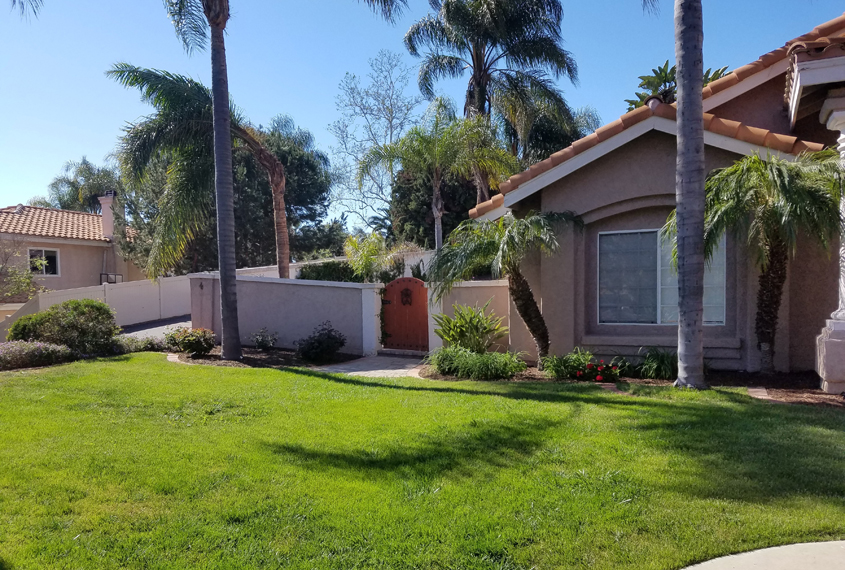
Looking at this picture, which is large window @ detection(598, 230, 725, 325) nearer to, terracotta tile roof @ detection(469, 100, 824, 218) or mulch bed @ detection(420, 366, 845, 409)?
mulch bed @ detection(420, 366, 845, 409)

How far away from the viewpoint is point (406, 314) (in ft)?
45.5

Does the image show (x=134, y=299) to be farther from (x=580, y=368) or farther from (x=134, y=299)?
(x=580, y=368)

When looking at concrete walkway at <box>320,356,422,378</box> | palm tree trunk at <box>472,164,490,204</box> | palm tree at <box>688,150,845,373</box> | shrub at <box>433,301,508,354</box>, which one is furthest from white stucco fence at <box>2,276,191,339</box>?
palm tree at <box>688,150,845,373</box>

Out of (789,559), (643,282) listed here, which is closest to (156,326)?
(643,282)

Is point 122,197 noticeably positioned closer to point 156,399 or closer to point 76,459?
Answer: point 156,399

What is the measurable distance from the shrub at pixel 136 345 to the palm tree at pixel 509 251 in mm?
7826

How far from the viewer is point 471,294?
12641mm

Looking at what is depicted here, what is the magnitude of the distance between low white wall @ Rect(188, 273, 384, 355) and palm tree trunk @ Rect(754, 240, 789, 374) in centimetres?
771

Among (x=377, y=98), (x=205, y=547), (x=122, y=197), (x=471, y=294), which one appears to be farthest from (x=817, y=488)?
(x=122, y=197)

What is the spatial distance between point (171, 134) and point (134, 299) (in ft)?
30.9

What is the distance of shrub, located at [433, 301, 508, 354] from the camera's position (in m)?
11.6

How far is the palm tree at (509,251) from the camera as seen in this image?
9906mm

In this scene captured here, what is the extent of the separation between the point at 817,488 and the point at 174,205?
47.5 feet

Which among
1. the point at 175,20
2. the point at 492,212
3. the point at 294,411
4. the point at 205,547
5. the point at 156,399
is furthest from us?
the point at 175,20
